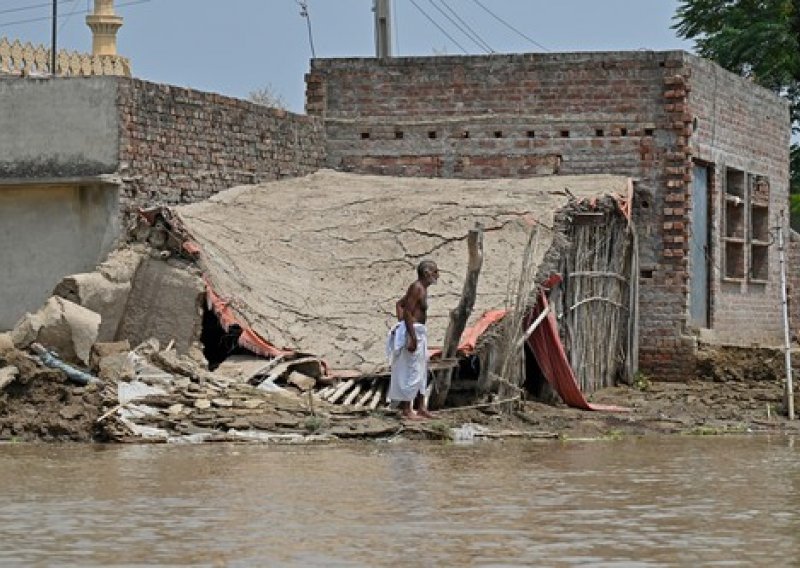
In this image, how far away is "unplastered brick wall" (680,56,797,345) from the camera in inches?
873

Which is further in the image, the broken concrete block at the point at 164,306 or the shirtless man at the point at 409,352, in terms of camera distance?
the broken concrete block at the point at 164,306

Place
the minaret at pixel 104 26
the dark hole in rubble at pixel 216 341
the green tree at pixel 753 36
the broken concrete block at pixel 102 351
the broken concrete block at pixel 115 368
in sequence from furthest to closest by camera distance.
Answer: the minaret at pixel 104 26, the green tree at pixel 753 36, the dark hole in rubble at pixel 216 341, the broken concrete block at pixel 102 351, the broken concrete block at pixel 115 368

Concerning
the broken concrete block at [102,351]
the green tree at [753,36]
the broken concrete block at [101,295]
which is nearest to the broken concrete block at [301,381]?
the broken concrete block at [102,351]

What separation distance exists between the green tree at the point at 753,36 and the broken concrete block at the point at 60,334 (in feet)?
64.0

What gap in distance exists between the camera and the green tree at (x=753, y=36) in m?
33.4

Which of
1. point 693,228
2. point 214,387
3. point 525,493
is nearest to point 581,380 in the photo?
point 693,228

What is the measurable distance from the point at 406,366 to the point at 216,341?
218cm

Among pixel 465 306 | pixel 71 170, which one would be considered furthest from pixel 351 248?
pixel 465 306

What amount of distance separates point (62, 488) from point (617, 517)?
3452mm

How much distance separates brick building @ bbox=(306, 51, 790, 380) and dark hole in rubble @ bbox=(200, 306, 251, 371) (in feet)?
17.0

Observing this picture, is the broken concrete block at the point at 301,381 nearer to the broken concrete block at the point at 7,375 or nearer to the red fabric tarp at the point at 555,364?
the broken concrete block at the point at 7,375

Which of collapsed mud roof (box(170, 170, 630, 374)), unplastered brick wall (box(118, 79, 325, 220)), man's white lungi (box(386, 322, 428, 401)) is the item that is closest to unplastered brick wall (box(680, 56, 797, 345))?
collapsed mud roof (box(170, 170, 630, 374))

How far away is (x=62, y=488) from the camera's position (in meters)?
11.9

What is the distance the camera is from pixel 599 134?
70.9 ft
